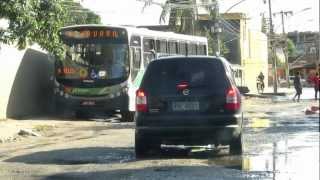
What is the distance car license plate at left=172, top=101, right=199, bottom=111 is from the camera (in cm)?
1312

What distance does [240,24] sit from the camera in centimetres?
6662

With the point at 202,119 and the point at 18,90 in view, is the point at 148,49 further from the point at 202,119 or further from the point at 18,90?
the point at 202,119

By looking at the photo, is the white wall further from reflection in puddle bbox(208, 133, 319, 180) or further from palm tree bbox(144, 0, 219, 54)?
palm tree bbox(144, 0, 219, 54)

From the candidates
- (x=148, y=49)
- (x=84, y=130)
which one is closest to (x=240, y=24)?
(x=148, y=49)

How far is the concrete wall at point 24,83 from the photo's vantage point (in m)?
25.2

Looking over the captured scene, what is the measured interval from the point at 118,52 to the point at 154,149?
39.0 ft

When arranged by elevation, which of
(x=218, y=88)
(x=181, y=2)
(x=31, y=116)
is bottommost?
(x=31, y=116)

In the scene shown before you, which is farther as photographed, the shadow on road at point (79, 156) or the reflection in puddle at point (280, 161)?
the shadow on road at point (79, 156)

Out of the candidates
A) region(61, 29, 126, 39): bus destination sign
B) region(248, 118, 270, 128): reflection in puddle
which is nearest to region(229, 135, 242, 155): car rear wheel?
region(248, 118, 270, 128): reflection in puddle

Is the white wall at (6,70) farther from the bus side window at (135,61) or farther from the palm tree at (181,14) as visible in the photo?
the palm tree at (181,14)

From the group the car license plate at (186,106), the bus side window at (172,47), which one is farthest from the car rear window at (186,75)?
the bus side window at (172,47)

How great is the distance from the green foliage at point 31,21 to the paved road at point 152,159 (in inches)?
94.6

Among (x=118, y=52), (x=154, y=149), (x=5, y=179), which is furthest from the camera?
(x=118, y=52)

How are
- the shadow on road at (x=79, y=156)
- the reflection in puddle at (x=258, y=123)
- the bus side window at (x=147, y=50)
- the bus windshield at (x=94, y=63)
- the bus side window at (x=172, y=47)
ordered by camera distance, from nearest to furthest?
the shadow on road at (x=79, y=156), the reflection in puddle at (x=258, y=123), the bus windshield at (x=94, y=63), the bus side window at (x=147, y=50), the bus side window at (x=172, y=47)
